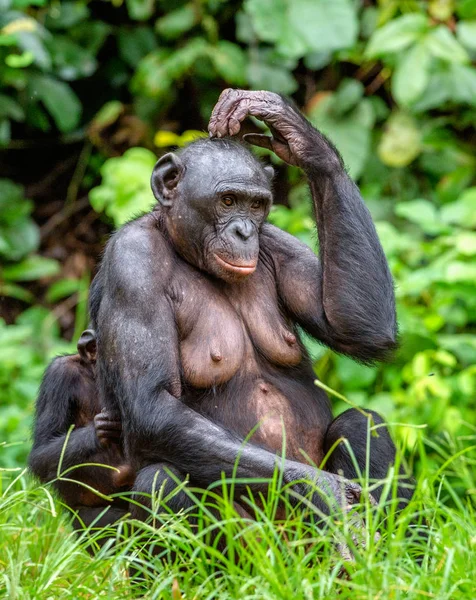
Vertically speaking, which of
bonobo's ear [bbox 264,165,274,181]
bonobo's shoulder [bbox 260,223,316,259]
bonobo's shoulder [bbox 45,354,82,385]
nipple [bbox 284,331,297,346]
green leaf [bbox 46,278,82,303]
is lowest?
green leaf [bbox 46,278,82,303]

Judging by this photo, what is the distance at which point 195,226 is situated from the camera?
3.86m

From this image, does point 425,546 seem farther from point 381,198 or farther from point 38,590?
point 381,198

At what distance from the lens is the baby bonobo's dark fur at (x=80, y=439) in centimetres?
400

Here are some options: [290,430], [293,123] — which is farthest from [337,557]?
[293,123]

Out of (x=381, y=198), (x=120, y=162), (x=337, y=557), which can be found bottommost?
(x=381, y=198)

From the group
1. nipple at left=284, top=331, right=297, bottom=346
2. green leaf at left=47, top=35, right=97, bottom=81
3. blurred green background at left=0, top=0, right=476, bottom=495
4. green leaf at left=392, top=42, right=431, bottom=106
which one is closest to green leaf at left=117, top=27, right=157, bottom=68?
blurred green background at left=0, top=0, right=476, bottom=495

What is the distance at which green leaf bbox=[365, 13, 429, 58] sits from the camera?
712cm

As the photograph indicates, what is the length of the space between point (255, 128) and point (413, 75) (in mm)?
1278

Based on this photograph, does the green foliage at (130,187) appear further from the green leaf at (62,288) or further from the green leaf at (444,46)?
the green leaf at (444,46)

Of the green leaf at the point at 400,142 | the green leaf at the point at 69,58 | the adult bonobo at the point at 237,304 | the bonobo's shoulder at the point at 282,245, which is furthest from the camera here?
the green leaf at the point at 69,58

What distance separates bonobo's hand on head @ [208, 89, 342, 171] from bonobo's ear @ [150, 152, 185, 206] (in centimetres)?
18

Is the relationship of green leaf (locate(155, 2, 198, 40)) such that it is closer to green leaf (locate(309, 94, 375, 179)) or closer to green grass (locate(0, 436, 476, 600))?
green leaf (locate(309, 94, 375, 179))

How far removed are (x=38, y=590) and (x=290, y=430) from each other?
4.25 feet

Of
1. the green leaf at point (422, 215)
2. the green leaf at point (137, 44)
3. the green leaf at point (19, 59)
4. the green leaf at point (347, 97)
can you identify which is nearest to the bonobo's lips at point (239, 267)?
the green leaf at point (422, 215)
